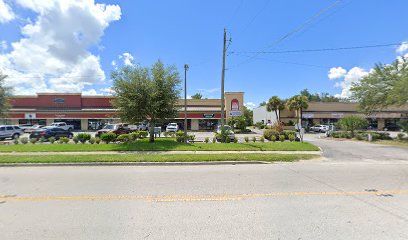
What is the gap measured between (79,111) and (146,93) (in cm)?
3055

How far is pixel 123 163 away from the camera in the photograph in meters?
9.66

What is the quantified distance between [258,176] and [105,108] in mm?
40073

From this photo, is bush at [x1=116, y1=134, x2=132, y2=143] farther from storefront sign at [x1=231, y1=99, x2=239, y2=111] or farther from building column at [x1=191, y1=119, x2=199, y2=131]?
storefront sign at [x1=231, y1=99, x2=239, y2=111]

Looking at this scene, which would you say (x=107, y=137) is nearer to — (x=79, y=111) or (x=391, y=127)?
(x=79, y=111)

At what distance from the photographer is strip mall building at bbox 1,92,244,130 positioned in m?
39.2

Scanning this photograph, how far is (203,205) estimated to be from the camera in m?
4.82

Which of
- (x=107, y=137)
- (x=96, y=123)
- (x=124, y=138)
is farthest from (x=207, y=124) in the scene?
(x=107, y=137)

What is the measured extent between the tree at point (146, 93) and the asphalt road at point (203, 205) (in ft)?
26.1

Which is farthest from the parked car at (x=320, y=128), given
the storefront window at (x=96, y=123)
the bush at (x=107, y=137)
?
the storefront window at (x=96, y=123)

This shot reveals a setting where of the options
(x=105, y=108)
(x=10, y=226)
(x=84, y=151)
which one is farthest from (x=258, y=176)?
(x=105, y=108)

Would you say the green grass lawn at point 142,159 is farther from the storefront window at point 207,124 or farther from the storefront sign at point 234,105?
the storefront sign at point 234,105

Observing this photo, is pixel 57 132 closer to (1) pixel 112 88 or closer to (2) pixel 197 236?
(1) pixel 112 88

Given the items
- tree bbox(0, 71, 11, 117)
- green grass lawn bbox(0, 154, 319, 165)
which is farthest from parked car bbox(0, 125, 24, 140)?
green grass lawn bbox(0, 154, 319, 165)

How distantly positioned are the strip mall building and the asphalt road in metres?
31.3
